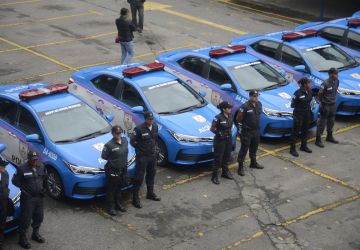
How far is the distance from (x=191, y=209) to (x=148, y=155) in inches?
44.6

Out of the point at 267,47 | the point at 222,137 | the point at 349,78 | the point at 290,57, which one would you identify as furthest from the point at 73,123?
the point at 349,78

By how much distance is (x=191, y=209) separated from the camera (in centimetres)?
1003

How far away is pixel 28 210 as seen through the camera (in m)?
8.52

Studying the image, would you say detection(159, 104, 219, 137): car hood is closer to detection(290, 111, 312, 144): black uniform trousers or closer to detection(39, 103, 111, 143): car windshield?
detection(39, 103, 111, 143): car windshield

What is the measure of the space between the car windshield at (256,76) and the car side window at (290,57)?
4.04 feet

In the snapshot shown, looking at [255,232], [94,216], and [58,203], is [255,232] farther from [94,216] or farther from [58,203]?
[58,203]

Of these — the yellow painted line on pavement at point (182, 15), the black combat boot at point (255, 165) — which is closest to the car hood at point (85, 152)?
the black combat boot at point (255, 165)

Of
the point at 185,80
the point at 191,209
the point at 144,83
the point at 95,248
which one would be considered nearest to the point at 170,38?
the point at 185,80

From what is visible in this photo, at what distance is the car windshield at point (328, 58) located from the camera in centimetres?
1477

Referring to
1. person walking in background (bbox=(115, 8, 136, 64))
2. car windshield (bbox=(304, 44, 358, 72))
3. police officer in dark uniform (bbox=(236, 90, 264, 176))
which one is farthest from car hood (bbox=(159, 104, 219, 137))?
person walking in background (bbox=(115, 8, 136, 64))

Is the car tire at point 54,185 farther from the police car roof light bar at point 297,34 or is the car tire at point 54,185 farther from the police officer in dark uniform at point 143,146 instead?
the police car roof light bar at point 297,34

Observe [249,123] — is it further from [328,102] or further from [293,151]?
[328,102]

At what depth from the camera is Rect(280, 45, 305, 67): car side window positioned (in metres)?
14.9

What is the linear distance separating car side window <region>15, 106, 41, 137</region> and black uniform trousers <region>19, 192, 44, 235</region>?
77.6 inches
